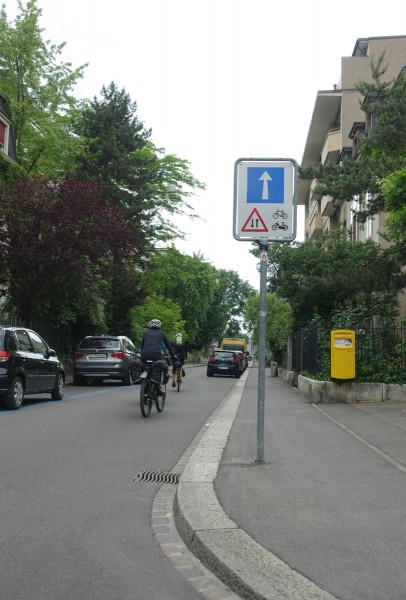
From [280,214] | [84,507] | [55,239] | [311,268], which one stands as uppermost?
[311,268]

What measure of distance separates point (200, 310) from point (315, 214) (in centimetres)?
1681

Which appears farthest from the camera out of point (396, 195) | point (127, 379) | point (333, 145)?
point (333, 145)

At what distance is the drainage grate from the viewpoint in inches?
273

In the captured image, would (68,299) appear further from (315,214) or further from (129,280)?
(315,214)

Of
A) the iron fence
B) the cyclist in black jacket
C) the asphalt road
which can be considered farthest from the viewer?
the iron fence

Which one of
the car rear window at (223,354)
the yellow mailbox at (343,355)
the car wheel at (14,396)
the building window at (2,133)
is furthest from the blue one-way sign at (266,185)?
the car rear window at (223,354)

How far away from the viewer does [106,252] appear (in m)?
23.6

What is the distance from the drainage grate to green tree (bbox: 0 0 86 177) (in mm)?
26103

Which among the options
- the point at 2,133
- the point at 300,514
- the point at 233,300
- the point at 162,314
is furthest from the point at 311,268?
the point at 233,300

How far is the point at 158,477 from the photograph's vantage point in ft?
23.3

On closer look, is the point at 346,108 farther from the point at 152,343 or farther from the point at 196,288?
the point at 152,343

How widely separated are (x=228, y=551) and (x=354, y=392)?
37.8 ft

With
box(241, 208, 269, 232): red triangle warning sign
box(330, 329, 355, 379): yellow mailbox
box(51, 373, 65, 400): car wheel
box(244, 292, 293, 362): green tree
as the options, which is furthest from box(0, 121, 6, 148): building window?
box(241, 208, 269, 232): red triangle warning sign

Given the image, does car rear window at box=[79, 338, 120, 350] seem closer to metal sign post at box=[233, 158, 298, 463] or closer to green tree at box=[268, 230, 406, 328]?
green tree at box=[268, 230, 406, 328]
